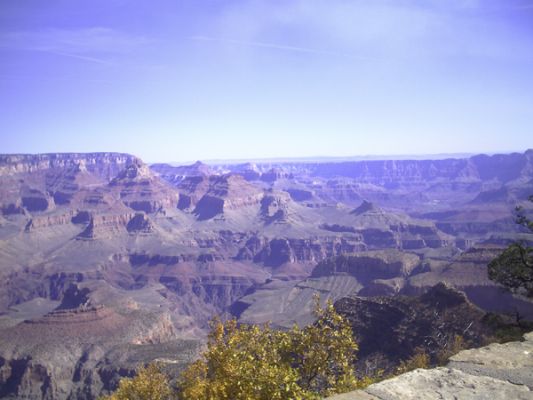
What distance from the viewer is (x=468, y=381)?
12.3m

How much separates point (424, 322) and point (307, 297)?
82352 mm

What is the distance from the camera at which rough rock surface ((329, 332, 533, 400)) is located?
11539 millimetres

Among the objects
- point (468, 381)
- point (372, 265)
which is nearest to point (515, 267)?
point (468, 381)

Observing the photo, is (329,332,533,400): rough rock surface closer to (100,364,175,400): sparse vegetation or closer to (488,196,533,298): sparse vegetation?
(488,196,533,298): sparse vegetation

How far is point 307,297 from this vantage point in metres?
134

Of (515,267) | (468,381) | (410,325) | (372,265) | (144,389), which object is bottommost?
(372,265)

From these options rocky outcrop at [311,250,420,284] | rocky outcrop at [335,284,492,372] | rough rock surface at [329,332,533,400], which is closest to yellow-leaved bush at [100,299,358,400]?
rough rock surface at [329,332,533,400]

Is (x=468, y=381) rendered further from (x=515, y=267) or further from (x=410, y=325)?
(x=410, y=325)

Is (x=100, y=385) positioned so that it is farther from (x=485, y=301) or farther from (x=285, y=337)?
(x=485, y=301)

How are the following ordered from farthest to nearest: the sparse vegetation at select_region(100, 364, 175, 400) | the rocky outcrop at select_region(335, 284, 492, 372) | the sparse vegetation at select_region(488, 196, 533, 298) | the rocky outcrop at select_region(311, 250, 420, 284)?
1. the rocky outcrop at select_region(311, 250, 420, 284)
2. the rocky outcrop at select_region(335, 284, 492, 372)
3. the sparse vegetation at select_region(100, 364, 175, 400)
4. the sparse vegetation at select_region(488, 196, 533, 298)

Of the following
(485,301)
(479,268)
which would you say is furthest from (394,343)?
(479,268)

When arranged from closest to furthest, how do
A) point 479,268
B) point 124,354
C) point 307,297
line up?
point 124,354 → point 479,268 → point 307,297

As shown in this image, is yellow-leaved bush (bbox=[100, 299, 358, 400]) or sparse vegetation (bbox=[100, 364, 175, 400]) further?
sparse vegetation (bbox=[100, 364, 175, 400])

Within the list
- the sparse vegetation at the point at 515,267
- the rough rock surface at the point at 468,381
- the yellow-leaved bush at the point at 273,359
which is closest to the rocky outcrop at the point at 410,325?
the sparse vegetation at the point at 515,267
